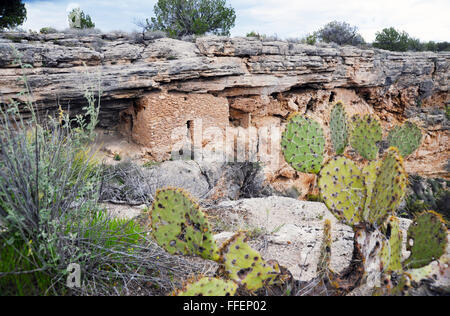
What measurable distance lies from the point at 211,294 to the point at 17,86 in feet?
20.8

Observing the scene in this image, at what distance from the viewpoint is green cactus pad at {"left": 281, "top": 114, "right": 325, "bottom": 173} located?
3098 mm

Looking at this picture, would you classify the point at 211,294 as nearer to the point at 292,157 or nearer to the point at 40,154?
the point at 40,154

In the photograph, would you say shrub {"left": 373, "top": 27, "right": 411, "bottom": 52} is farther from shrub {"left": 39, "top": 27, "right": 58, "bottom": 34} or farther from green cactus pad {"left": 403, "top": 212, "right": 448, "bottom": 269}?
green cactus pad {"left": 403, "top": 212, "right": 448, "bottom": 269}

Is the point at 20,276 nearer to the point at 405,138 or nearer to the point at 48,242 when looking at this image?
the point at 48,242

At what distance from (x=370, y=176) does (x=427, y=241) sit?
63 centimetres

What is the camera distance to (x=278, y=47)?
32.0 feet

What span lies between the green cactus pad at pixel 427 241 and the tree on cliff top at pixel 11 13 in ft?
46.5

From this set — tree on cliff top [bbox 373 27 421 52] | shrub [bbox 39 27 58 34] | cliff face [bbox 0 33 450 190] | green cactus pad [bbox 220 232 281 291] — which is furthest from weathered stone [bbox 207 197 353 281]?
tree on cliff top [bbox 373 27 421 52]

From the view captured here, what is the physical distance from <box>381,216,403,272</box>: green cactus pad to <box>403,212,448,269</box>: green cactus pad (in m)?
0.13

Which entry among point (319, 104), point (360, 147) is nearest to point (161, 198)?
point (360, 147)

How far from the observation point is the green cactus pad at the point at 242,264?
1.97 m

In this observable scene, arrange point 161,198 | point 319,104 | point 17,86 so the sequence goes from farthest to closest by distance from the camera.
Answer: point 319,104 < point 17,86 < point 161,198

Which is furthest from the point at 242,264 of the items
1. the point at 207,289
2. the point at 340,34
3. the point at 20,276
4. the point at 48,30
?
the point at 340,34

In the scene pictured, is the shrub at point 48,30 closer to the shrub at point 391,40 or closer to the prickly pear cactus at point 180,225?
the prickly pear cactus at point 180,225
